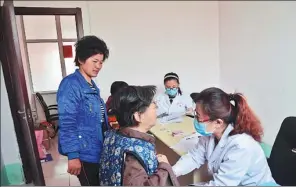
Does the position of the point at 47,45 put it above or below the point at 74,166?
above

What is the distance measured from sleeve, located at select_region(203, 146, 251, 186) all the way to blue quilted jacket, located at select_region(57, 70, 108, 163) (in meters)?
0.58

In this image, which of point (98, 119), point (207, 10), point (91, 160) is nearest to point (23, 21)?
point (98, 119)

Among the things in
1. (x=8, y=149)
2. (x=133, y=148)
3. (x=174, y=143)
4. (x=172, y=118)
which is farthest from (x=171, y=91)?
(x=8, y=149)

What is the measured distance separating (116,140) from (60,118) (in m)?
0.33

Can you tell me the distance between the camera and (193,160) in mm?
1151

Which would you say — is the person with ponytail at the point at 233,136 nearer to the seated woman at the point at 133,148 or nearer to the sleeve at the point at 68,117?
the seated woman at the point at 133,148

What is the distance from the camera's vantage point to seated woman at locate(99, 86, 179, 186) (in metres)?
0.77

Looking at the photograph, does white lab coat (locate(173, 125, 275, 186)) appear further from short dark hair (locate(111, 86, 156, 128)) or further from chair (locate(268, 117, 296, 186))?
short dark hair (locate(111, 86, 156, 128))

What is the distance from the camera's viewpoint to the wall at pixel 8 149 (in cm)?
74

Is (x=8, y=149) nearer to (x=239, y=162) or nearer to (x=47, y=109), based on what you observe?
(x=47, y=109)

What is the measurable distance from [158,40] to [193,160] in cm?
122

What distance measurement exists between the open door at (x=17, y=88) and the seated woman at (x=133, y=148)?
0.93ft

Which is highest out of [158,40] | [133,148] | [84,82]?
[158,40]

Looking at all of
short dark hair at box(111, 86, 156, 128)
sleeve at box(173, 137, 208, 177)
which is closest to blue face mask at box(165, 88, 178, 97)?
sleeve at box(173, 137, 208, 177)
